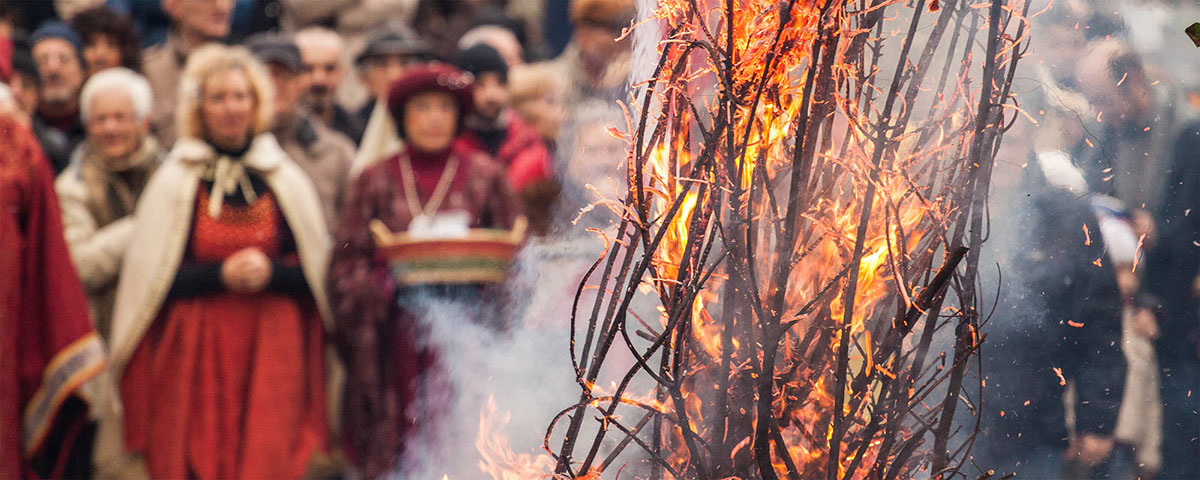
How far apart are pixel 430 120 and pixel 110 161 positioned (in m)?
0.96

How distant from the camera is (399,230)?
310 cm

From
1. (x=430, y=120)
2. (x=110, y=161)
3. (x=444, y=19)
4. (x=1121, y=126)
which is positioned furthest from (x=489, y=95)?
(x=1121, y=126)

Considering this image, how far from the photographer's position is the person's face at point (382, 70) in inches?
137

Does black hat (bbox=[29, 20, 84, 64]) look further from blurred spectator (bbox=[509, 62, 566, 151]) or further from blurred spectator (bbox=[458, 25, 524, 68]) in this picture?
blurred spectator (bbox=[509, 62, 566, 151])

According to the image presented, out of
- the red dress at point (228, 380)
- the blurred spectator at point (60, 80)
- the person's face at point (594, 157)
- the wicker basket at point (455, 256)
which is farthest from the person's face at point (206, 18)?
the person's face at point (594, 157)

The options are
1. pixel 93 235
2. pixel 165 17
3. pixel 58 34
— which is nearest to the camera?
pixel 93 235

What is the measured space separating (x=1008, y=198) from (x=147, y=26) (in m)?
3.00

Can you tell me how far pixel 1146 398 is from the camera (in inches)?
51.1

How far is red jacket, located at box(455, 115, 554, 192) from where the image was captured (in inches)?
127

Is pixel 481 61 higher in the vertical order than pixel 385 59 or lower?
higher

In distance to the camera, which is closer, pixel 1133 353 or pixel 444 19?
pixel 1133 353

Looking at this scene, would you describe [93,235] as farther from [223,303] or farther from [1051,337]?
[1051,337]

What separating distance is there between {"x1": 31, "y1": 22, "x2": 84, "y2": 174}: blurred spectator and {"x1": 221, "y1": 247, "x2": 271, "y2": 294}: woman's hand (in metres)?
0.63

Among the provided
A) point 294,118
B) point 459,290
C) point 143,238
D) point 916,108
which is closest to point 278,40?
point 294,118
